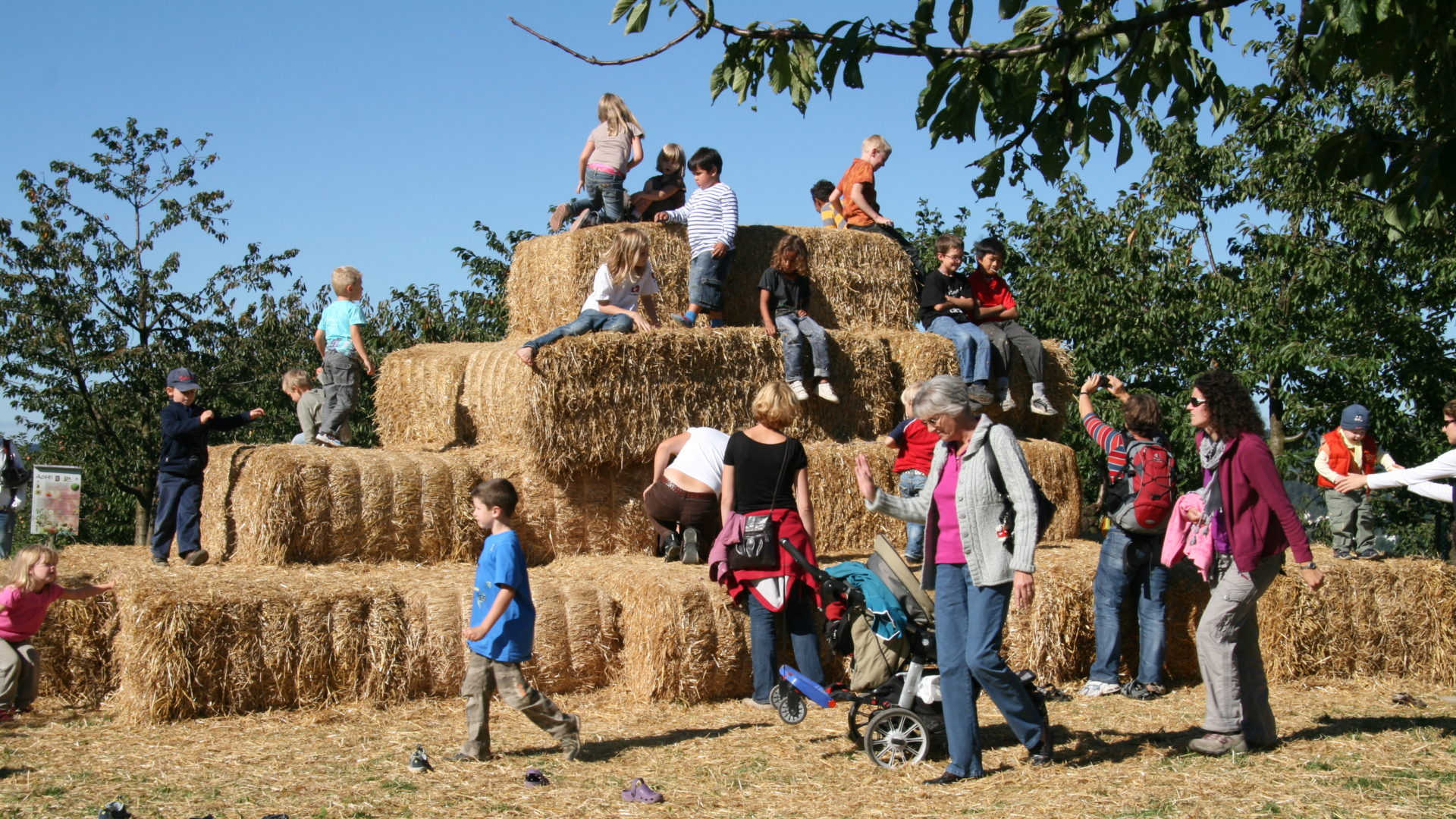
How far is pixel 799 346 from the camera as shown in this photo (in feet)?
32.1

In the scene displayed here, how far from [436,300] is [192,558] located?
1777 cm

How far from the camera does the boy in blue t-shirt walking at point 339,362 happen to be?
31.5 ft

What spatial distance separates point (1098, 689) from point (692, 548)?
2.76m

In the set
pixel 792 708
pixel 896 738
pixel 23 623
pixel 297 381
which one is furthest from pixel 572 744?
pixel 297 381

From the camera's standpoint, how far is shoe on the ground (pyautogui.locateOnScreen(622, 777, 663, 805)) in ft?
16.9

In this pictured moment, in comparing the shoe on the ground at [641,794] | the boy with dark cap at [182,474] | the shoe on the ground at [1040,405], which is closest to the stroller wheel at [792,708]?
the shoe on the ground at [641,794]

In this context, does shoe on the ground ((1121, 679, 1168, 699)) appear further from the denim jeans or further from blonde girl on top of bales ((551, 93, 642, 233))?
blonde girl on top of bales ((551, 93, 642, 233))

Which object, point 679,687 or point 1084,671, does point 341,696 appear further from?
point 1084,671

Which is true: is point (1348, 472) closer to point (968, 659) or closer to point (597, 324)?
point (968, 659)

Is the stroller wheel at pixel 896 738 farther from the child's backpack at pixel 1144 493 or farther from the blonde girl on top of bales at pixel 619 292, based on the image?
the blonde girl on top of bales at pixel 619 292

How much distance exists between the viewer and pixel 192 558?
8117 millimetres

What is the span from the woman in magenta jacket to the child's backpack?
122 cm

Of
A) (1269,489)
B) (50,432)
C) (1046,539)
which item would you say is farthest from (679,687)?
(50,432)

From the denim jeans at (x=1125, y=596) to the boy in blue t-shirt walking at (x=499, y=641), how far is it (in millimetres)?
3561
